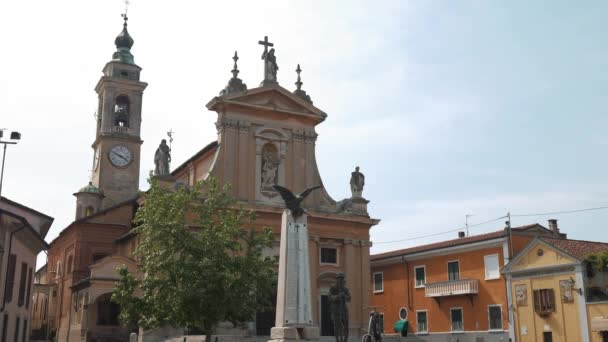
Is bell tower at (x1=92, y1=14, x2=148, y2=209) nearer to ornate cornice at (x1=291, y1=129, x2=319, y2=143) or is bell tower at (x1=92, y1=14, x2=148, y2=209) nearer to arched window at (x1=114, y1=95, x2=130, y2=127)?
arched window at (x1=114, y1=95, x2=130, y2=127)

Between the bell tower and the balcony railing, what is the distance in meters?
24.4

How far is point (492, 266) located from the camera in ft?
125

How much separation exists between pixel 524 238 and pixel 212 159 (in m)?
18.2

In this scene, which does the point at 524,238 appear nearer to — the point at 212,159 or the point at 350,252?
the point at 350,252

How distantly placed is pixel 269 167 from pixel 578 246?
55.6ft

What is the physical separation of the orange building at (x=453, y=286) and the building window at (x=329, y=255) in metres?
6.34

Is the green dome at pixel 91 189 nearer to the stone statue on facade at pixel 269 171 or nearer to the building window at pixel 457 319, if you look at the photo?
the stone statue on facade at pixel 269 171

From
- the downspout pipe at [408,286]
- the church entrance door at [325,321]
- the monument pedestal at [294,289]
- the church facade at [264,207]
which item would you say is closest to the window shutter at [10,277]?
the church facade at [264,207]

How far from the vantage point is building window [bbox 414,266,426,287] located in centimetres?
4269

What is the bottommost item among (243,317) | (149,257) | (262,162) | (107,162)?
(243,317)

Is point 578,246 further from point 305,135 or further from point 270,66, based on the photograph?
point 270,66

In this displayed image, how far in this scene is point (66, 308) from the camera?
4447cm

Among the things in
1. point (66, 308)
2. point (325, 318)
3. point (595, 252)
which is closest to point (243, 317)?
point (325, 318)

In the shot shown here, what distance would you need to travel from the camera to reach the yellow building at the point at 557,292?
105 ft
